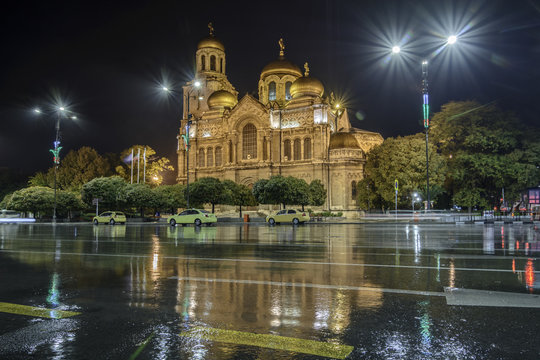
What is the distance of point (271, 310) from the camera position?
16.4ft

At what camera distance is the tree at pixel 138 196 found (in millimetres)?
51188

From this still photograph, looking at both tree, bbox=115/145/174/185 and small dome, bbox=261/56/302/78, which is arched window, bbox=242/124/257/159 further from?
tree, bbox=115/145/174/185

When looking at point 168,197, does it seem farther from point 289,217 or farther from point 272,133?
point 289,217

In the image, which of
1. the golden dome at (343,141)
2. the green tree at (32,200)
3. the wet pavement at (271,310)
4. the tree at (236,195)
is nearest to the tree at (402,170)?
the golden dome at (343,141)

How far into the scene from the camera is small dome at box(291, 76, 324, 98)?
66562 mm

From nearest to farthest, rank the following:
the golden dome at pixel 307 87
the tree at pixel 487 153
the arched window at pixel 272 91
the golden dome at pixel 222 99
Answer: the tree at pixel 487 153, the golden dome at pixel 307 87, the golden dome at pixel 222 99, the arched window at pixel 272 91

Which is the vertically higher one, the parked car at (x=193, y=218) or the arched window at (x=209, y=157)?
the arched window at (x=209, y=157)

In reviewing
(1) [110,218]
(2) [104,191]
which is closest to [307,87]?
(2) [104,191]

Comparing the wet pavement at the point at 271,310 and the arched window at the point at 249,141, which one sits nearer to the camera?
the wet pavement at the point at 271,310

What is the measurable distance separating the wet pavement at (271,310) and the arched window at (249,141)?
5901 cm

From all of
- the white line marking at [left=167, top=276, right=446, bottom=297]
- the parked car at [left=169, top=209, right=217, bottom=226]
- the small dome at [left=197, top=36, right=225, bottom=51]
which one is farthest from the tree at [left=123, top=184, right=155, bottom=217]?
the white line marking at [left=167, top=276, right=446, bottom=297]

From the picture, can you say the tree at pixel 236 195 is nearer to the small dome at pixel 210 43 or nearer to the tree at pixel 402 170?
the tree at pixel 402 170

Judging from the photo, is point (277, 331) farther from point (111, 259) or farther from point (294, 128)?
point (294, 128)

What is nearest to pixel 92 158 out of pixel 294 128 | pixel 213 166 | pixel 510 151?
pixel 213 166
